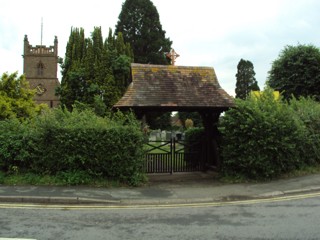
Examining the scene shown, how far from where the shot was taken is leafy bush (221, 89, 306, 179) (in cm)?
1202

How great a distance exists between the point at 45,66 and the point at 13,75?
158 feet

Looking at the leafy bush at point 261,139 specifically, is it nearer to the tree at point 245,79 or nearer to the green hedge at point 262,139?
the green hedge at point 262,139

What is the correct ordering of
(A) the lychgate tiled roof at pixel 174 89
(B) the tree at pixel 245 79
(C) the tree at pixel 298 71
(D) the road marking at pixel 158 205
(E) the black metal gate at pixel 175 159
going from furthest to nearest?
(B) the tree at pixel 245 79, (C) the tree at pixel 298 71, (E) the black metal gate at pixel 175 159, (A) the lychgate tiled roof at pixel 174 89, (D) the road marking at pixel 158 205

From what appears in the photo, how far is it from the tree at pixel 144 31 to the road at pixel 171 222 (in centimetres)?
3517

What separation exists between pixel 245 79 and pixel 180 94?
164ft

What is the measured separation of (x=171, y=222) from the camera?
23.1ft

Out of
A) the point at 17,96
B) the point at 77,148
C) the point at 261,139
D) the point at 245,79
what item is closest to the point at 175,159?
the point at 261,139

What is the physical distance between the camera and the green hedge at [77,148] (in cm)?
1110

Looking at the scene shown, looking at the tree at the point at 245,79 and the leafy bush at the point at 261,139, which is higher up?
the tree at the point at 245,79

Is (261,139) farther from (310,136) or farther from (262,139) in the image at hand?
(310,136)

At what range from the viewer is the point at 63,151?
11.2 metres

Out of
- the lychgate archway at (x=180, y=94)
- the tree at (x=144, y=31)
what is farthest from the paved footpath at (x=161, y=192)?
the tree at (x=144, y=31)

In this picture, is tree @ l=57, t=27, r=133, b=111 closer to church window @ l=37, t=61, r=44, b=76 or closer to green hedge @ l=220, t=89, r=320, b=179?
green hedge @ l=220, t=89, r=320, b=179

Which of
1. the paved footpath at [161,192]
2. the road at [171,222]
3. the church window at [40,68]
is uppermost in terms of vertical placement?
the church window at [40,68]
